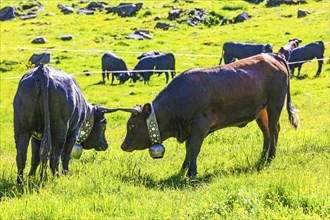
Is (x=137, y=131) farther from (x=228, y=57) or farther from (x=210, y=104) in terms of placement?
(x=228, y=57)

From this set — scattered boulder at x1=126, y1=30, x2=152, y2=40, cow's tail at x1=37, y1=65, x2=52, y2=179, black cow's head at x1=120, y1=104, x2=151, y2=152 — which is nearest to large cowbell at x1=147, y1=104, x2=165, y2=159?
black cow's head at x1=120, y1=104, x2=151, y2=152

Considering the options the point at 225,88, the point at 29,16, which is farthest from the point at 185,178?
the point at 29,16

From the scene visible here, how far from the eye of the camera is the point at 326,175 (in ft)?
25.0

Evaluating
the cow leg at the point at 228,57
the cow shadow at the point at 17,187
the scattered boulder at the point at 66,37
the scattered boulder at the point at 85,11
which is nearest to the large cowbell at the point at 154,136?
the cow shadow at the point at 17,187

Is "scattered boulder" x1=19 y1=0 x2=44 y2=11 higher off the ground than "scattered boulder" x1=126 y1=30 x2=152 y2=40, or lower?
lower

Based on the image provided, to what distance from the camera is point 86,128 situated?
1015 centimetres

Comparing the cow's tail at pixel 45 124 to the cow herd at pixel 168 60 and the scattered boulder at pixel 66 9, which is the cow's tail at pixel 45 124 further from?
the scattered boulder at pixel 66 9

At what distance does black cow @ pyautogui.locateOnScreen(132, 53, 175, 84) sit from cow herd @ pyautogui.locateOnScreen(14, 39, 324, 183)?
60.6ft

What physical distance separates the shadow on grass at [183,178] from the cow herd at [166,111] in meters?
0.27

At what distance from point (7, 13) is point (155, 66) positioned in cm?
3787

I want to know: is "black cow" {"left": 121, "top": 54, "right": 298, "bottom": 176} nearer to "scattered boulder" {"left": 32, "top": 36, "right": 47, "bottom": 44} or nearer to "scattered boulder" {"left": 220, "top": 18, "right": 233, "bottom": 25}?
"scattered boulder" {"left": 32, "top": 36, "right": 47, "bottom": 44}

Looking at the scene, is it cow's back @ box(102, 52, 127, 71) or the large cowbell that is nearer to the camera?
the large cowbell

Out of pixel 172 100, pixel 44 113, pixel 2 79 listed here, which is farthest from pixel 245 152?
pixel 2 79

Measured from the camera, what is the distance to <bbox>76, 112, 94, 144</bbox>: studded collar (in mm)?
10055
